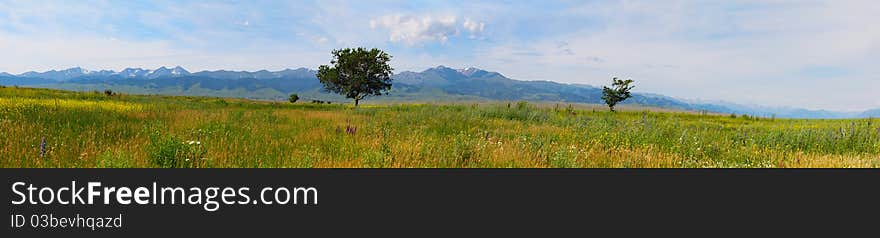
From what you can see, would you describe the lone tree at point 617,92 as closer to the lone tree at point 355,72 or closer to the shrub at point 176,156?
the lone tree at point 355,72

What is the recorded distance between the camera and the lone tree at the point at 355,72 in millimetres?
63594

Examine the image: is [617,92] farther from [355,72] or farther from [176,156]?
[176,156]

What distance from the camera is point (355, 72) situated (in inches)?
2547

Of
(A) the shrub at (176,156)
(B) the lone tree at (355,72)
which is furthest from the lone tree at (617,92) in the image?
(A) the shrub at (176,156)

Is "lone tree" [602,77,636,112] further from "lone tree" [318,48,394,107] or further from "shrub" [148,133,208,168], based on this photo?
"shrub" [148,133,208,168]

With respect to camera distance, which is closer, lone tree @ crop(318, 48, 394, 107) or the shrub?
the shrub

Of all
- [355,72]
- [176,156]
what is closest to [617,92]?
[355,72]

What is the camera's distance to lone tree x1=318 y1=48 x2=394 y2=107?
6359 cm

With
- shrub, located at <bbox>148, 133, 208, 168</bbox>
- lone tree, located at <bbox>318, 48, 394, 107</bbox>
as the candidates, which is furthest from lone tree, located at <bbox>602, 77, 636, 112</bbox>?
shrub, located at <bbox>148, 133, 208, 168</bbox>

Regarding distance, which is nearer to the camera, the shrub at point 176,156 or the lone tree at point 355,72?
the shrub at point 176,156

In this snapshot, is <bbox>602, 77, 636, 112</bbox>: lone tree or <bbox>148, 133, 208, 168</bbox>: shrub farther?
<bbox>602, 77, 636, 112</bbox>: lone tree
